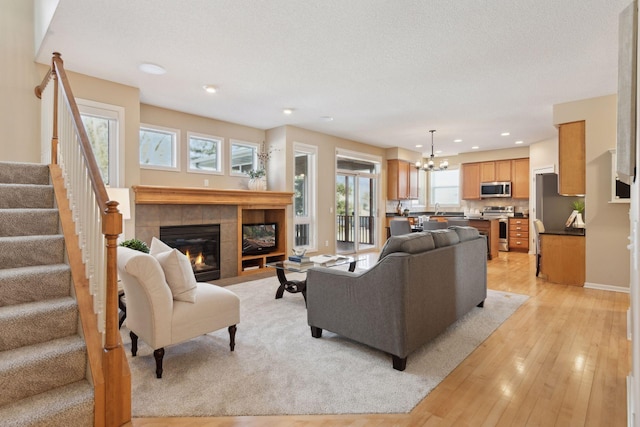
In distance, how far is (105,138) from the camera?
13.9 feet

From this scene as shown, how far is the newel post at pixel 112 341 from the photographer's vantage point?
67.6 inches

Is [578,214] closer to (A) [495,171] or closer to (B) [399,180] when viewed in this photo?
(A) [495,171]

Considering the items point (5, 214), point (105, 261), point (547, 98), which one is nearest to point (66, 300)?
point (105, 261)

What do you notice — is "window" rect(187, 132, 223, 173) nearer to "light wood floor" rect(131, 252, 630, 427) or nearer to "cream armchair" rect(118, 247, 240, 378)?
"cream armchair" rect(118, 247, 240, 378)

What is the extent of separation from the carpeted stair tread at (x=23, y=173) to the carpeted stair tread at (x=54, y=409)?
1974 millimetres

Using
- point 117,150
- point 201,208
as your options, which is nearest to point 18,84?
point 117,150

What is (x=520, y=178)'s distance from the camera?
850 centimetres

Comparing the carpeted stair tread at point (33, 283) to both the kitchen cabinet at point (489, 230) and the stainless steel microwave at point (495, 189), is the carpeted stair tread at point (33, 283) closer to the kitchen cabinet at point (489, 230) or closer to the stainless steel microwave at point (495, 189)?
the kitchen cabinet at point (489, 230)

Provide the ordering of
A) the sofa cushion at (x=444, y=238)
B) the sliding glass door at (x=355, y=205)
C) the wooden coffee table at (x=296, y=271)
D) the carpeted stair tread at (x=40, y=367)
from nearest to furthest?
1. the carpeted stair tread at (x=40, y=367)
2. the sofa cushion at (x=444, y=238)
3. the wooden coffee table at (x=296, y=271)
4. the sliding glass door at (x=355, y=205)

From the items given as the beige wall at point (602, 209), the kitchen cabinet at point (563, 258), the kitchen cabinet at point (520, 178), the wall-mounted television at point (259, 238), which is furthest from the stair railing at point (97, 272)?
the kitchen cabinet at point (520, 178)

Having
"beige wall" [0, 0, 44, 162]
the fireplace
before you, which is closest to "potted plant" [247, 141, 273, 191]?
the fireplace

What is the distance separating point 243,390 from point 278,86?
353cm

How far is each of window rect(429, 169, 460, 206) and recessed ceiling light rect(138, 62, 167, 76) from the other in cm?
846

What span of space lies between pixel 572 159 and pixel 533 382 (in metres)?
4.00
